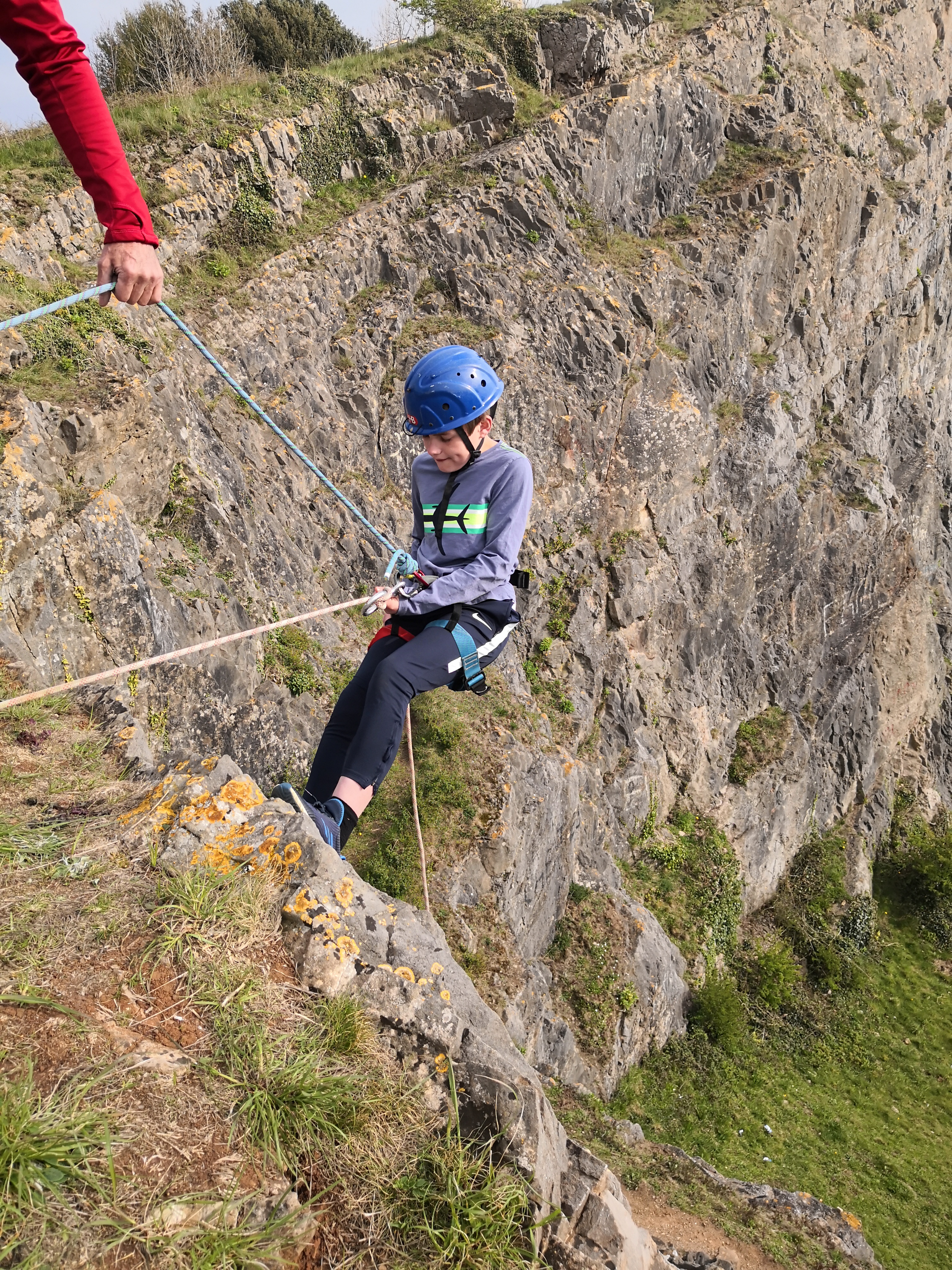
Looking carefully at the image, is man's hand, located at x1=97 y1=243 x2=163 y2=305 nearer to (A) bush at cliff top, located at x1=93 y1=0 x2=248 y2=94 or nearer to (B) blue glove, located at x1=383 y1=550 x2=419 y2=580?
(B) blue glove, located at x1=383 y1=550 x2=419 y2=580

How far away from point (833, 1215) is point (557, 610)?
11025mm

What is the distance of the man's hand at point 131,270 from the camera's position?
3.08 meters

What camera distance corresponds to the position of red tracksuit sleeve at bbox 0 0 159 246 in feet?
8.94

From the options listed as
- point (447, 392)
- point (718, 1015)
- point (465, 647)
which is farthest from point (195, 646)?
point (718, 1015)

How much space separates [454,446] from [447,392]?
352 mm

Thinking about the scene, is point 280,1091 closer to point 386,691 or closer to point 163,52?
point 386,691

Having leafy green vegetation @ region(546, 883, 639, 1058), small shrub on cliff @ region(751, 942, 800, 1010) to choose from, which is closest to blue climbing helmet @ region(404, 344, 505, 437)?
leafy green vegetation @ region(546, 883, 639, 1058)

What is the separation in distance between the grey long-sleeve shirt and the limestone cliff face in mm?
2163

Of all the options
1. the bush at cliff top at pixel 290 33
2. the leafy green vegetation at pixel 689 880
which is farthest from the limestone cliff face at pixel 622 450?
the bush at cliff top at pixel 290 33

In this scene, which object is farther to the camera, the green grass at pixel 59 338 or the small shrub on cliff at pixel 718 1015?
the small shrub on cliff at pixel 718 1015

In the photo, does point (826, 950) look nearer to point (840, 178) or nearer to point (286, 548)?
point (286, 548)

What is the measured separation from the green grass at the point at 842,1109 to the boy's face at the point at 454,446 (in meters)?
12.2

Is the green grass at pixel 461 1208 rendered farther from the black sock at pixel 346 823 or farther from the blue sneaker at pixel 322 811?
the black sock at pixel 346 823

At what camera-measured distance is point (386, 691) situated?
452 centimetres
